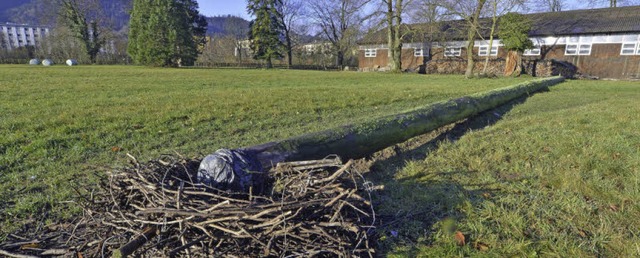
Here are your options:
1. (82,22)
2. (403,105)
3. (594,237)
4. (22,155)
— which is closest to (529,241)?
(594,237)

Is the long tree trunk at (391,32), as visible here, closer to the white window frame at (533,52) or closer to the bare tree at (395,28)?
the bare tree at (395,28)

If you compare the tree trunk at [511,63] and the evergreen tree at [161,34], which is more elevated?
the evergreen tree at [161,34]

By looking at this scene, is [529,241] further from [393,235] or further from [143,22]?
[143,22]

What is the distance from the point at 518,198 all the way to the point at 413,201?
1012mm

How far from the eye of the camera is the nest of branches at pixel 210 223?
2.12 metres

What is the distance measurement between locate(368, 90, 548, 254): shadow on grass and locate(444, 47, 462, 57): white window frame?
29.4 m

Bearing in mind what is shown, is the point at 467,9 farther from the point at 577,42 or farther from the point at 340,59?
the point at 340,59

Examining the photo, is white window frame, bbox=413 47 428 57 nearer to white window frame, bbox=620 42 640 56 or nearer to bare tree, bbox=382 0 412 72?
bare tree, bbox=382 0 412 72

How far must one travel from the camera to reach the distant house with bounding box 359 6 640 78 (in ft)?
74.1

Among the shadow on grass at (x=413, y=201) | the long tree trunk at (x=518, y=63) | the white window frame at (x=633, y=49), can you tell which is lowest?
the shadow on grass at (x=413, y=201)

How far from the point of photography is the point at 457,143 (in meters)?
5.20

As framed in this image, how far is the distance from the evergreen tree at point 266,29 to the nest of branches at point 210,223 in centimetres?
4185

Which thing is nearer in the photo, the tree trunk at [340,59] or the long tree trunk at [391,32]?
the long tree trunk at [391,32]

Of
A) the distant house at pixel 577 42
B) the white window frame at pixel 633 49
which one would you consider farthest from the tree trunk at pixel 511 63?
the white window frame at pixel 633 49
